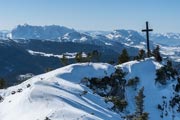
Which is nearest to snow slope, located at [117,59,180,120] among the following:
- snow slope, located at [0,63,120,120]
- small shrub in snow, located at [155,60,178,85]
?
small shrub in snow, located at [155,60,178,85]

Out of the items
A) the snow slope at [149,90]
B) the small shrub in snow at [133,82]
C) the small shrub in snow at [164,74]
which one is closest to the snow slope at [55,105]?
the small shrub in snow at [133,82]

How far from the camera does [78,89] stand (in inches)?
2142

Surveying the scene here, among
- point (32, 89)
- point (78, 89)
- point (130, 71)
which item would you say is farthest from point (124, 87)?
point (32, 89)

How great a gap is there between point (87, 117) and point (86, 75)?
3310 cm

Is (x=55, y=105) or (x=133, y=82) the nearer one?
(x=55, y=105)

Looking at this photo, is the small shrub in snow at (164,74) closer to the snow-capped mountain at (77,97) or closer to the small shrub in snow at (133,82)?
the snow-capped mountain at (77,97)

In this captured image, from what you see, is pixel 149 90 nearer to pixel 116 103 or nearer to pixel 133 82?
pixel 133 82

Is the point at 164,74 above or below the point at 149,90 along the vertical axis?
above

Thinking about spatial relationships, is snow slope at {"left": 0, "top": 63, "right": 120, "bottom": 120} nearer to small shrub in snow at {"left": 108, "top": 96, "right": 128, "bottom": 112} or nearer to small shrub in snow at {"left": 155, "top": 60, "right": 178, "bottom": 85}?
small shrub in snow at {"left": 108, "top": 96, "right": 128, "bottom": 112}

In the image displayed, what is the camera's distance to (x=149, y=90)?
79.8 m

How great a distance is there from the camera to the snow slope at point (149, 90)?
2997 inches

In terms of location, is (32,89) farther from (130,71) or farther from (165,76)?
(165,76)

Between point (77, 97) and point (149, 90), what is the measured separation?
33.5 m

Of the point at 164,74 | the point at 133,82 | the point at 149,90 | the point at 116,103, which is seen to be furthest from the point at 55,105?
the point at 164,74
